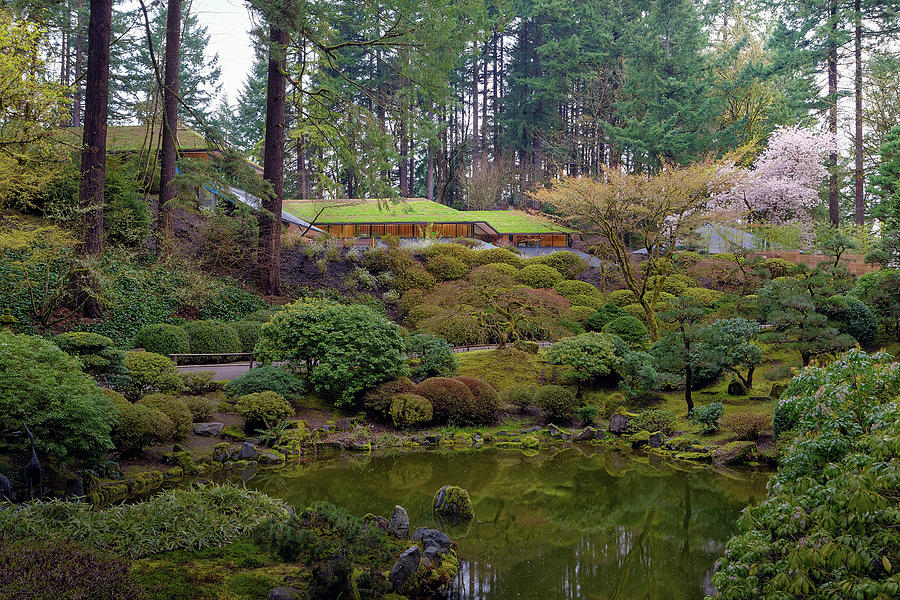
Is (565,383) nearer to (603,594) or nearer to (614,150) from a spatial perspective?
(603,594)

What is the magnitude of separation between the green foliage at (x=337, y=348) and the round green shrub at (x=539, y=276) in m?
10.3

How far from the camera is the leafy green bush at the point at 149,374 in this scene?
34.6ft

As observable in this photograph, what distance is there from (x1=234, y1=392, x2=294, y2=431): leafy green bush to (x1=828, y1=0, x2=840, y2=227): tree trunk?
25.3 metres

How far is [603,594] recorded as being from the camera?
5707 millimetres

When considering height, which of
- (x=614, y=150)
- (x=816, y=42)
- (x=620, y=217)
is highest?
(x=816, y=42)

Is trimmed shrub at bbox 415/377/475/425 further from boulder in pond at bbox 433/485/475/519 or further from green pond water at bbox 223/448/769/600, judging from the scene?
boulder in pond at bbox 433/485/475/519

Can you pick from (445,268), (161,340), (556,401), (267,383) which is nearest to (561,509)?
(556,401)

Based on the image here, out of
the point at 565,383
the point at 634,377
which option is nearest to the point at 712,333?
the point at 634,377

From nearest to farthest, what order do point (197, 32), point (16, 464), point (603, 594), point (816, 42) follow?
point (603, 594) < point (16, 464) < point (816, 42) < point (197, 32)

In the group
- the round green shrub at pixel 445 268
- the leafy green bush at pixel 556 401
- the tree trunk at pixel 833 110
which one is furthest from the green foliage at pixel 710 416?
the tree trunk at pixel 833 110

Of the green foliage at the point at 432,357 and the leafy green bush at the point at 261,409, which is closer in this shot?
the leafy green bush at the point at 261,409

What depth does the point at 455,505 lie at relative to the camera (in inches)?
299

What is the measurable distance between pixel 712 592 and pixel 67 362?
7.40 metres

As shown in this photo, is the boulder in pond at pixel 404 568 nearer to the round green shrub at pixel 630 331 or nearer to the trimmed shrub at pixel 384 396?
the trimmed shrub at pixel 384 396
